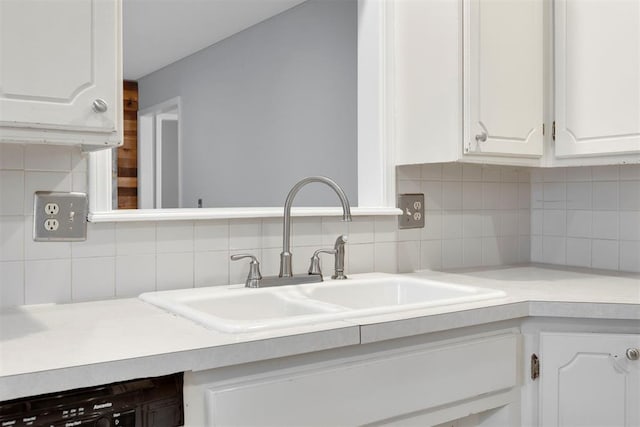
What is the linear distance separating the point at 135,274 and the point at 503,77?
130 cm

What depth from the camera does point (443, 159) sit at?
6.40 ft

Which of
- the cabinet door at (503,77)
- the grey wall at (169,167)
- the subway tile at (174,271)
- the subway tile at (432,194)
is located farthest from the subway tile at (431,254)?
the grey wall at (169,167)

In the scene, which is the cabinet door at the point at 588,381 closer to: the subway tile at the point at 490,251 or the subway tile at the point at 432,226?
the subway tile at the point at 432,226

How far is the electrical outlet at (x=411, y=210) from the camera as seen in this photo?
2.15 meters

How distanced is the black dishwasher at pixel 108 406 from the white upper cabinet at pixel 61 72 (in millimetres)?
514

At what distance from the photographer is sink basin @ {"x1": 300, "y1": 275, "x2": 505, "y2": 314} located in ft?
5.75

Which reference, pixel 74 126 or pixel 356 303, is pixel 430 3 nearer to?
pixel 356 303

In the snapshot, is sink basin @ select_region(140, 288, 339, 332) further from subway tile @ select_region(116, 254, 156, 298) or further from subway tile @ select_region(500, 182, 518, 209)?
subway tile @ select_region(500, 182, 518, 209)

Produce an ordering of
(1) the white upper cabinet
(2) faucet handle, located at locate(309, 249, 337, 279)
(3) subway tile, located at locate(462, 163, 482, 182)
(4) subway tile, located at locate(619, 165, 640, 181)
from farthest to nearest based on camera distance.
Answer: (3) subway tile, located at locate(462, 163, 482, 182) < (4) subway tile, located at locate(619, 165, 640, 181) < (2) faucet handle, located at locate(309, 249, 337, 279) < (1) the white upper cabinet

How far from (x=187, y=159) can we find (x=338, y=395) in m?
3.85

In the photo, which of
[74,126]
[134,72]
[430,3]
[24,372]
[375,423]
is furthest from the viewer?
[134,72]

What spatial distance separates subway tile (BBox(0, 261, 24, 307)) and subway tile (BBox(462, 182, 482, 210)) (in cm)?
156

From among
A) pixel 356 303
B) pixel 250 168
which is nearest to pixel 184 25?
pixel 250 168

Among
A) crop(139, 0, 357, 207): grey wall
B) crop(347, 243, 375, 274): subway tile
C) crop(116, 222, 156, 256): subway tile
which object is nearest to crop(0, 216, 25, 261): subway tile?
crop(116, 222, 156, 256): subway tile
